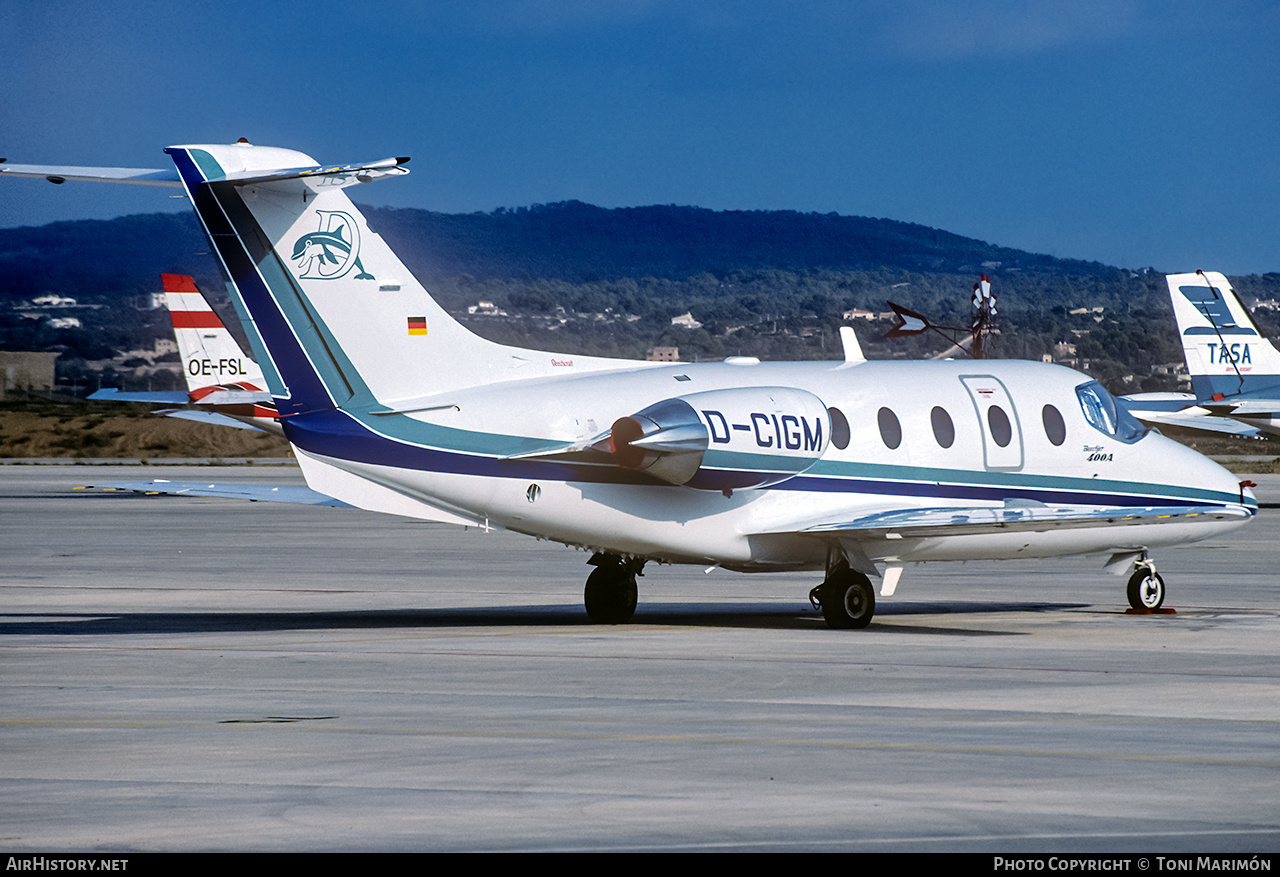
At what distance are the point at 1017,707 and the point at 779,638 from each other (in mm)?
5670

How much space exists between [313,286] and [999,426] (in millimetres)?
8918

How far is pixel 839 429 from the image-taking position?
21203 mm

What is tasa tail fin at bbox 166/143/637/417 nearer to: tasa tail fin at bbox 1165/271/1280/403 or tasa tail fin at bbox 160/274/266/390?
tasa tail fin at bbox 160/274/266/390

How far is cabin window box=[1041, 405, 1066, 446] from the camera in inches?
894

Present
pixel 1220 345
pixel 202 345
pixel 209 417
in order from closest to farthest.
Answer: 1. pixel 1220 345
2. pixel 202 345
3. pixel 209 417

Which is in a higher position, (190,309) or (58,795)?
(190,309)

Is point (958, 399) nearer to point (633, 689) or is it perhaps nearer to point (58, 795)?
point (633, 689)

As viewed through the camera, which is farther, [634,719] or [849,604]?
[849,604]

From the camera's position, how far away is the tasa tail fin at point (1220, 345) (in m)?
53.6

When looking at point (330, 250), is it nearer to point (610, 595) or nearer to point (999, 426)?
point (610, 595)

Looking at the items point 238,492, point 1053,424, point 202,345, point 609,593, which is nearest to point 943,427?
point 1053,424

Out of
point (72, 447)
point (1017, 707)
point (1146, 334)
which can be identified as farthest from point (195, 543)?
point (1146, 334)

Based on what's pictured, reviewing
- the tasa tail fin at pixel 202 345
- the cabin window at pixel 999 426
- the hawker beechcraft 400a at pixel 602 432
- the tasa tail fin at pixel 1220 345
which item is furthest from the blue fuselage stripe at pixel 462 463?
the tasa tail fin at pixel 202 345
